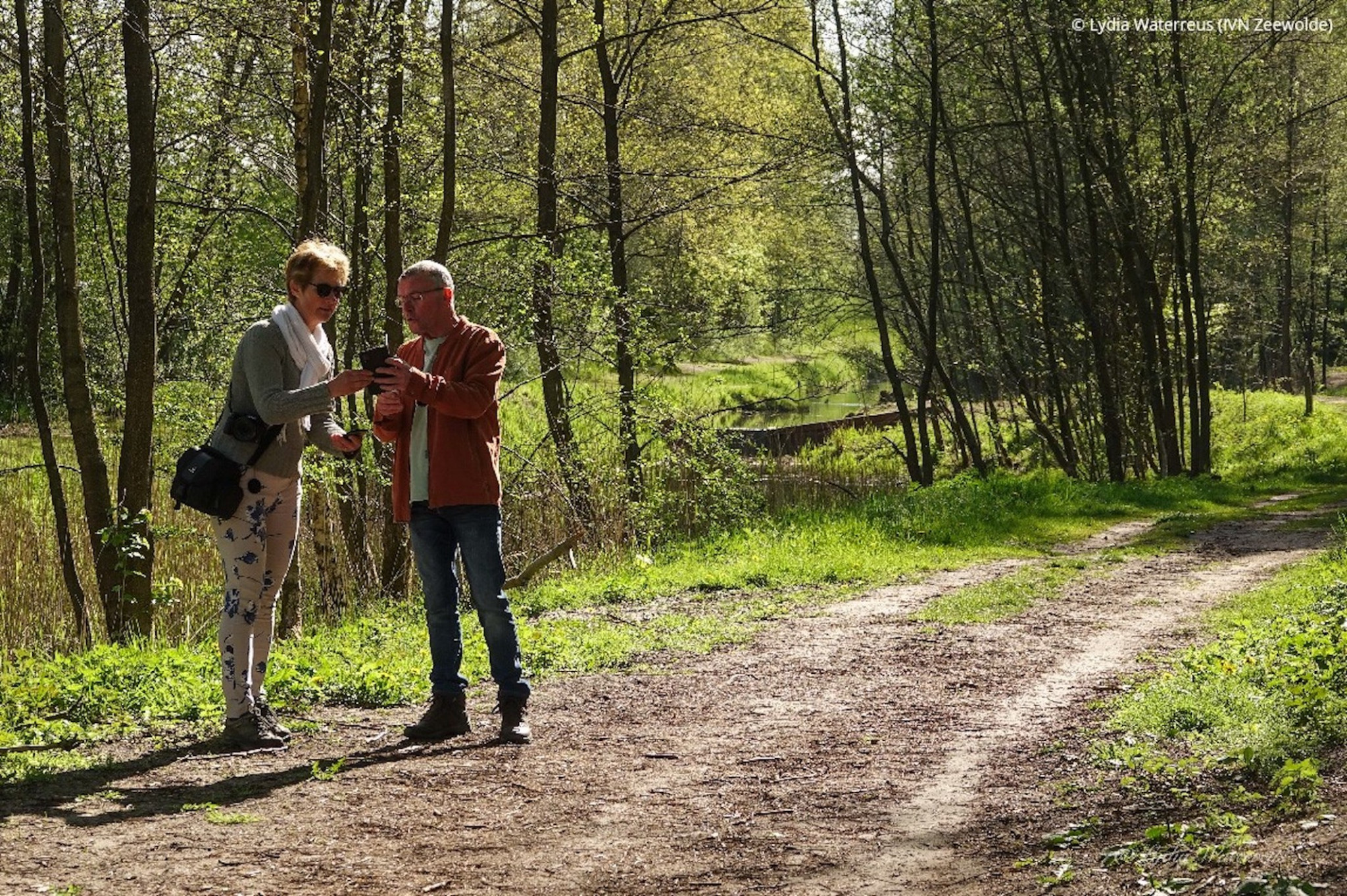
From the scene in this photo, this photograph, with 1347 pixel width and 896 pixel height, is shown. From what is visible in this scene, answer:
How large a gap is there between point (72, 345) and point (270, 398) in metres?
3.88

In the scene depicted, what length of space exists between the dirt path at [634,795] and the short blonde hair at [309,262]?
1933mm

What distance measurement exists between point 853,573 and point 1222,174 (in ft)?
38.5

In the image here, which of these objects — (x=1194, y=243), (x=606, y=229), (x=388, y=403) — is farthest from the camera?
(x=1194, y=243)

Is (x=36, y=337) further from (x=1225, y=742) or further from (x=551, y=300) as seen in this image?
(x=1225, y=742)

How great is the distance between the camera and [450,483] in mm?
5719

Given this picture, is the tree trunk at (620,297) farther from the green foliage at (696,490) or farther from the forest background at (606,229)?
the green foliage at (696,490)

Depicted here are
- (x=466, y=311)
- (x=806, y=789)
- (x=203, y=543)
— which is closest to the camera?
(x=806, y=789)

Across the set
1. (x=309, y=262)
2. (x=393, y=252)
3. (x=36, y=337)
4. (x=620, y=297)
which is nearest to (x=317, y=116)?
(x=393, y=252)

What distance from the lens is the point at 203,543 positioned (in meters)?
11.0

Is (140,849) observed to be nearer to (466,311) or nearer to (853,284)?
(466,311)

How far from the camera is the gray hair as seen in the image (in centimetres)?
579

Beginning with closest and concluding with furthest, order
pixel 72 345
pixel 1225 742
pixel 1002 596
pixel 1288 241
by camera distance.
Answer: pixel 1225 742 < pixel 72 345 < pixel 1002 596 < pixel 1288 241

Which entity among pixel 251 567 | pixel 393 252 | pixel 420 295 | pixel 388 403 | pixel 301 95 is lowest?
pixel 251 567

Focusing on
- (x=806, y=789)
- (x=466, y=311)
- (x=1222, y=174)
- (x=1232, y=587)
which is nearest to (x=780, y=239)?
(x=1222, y=174)
